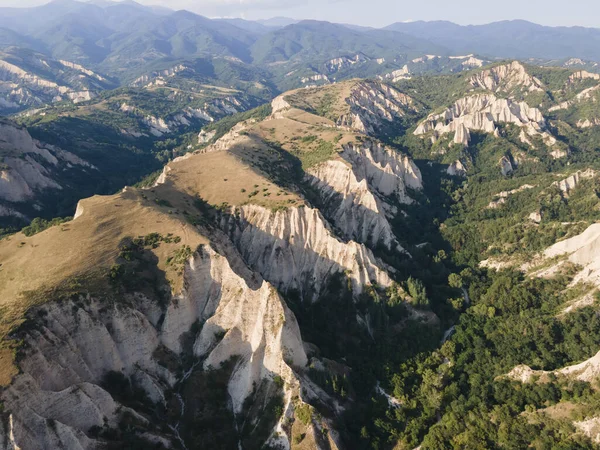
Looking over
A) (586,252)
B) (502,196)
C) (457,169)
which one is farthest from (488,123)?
(586,252)

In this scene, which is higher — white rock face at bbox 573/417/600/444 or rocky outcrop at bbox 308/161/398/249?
rocky outcrop at bbox 308/161/398/249

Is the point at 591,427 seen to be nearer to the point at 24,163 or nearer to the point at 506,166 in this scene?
the point at 506,166

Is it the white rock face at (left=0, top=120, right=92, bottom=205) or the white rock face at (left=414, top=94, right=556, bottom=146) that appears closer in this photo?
the white rock face at (left=0, top=120, right=92, bottom=205)

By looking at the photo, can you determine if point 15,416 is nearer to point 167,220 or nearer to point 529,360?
point 167,220

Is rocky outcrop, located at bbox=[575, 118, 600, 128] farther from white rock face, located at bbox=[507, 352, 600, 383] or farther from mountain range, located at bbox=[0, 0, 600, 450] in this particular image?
white rock face, located at bbox=[507, 352, 600, 383]

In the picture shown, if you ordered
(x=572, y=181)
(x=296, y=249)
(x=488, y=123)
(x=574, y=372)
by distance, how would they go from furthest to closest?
(x=488, y=123) < (x=572, y=181) < (x=296, y=249) < (x=574, y=372)

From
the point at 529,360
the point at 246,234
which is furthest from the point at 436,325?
the point at 246,234

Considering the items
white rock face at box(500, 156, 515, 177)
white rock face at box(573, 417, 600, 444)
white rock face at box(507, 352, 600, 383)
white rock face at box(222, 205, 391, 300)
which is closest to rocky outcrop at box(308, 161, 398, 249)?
white rock face at box(222, 205, 391, 300)

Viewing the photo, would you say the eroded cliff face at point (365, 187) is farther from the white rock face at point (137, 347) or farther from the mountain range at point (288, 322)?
the white rock face at point (137, 347)
